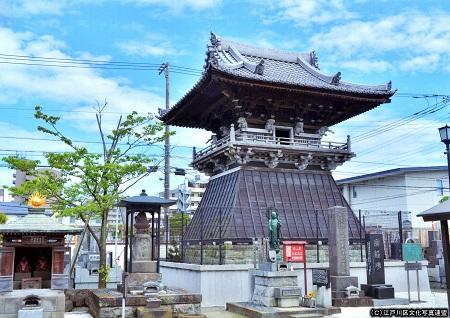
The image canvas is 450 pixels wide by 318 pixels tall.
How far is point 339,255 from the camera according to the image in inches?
747

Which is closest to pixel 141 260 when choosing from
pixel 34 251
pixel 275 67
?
pixel 34 251

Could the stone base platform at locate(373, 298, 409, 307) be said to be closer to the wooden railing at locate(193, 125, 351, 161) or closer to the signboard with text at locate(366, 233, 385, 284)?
the signboard with text at locate(366, 233, 385, 284)

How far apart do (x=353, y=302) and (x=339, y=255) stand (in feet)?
6.72

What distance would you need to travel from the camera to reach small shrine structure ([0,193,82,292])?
14.9 meters

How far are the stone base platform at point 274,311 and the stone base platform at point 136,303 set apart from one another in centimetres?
178

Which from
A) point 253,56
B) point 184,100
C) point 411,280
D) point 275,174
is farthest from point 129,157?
point 411,280

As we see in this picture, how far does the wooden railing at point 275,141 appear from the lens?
996 inches

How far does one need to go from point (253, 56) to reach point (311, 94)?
7016 mm

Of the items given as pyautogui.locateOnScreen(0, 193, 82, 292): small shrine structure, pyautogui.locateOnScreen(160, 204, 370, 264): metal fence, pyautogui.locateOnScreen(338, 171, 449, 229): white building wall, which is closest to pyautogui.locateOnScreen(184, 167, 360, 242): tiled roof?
pyautogui.locateOnScreen(160, 204, 370, 264): metal fence

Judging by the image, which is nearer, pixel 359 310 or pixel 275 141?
pixel 359 310

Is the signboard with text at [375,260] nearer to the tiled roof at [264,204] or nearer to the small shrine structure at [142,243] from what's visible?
the tiled roof at [264,204]

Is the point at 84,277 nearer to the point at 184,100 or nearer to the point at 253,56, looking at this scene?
the point at 184,100

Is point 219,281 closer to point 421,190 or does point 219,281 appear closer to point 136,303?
point 136,303

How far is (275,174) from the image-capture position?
1038 inches
